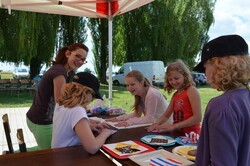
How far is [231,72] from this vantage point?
37.0 inches

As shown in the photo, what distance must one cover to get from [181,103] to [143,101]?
53cm

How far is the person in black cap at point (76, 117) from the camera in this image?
5.16 ft

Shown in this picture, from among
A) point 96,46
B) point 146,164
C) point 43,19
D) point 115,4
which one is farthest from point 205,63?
point 96,46

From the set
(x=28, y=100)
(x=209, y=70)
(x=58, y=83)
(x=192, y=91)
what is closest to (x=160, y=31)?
(x=28, y=100)

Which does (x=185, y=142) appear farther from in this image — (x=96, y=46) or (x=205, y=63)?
(x=96, y=46)

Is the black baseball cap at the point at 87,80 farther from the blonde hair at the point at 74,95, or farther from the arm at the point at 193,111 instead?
the arm at the point at 193,111

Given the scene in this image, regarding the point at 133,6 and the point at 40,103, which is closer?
the point at 40,103

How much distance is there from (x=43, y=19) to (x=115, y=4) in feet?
33.1

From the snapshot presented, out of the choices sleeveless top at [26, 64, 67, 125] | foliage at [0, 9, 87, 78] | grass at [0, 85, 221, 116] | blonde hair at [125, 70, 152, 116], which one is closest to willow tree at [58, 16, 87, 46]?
foliage at [0, 9, 87, 78]

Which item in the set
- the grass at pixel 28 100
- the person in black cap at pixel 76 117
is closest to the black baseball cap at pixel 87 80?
the person in black cap at pixel 76 117

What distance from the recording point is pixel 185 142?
176cm

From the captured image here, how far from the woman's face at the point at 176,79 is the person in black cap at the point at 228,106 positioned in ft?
4.19

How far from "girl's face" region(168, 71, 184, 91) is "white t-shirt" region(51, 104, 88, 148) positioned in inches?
37.0

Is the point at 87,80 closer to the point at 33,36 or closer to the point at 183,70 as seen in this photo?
the point at 183,70
